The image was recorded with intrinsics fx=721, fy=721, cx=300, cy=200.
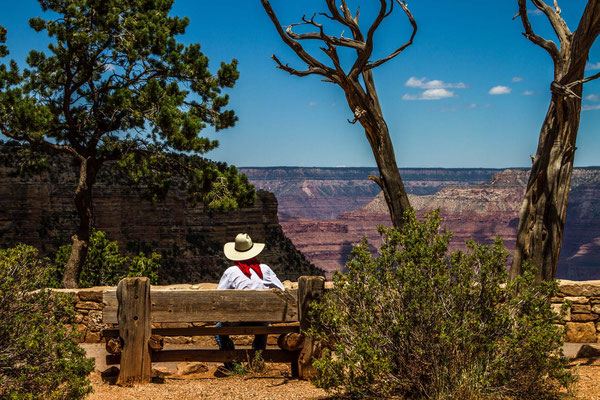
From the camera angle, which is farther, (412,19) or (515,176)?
(515,176)

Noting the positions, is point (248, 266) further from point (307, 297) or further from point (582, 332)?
point (582, 332)

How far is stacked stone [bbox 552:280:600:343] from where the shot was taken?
31.4 feet

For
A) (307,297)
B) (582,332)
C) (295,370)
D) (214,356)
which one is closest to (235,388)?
(214,356)

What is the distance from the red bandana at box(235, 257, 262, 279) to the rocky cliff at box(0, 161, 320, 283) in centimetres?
2788

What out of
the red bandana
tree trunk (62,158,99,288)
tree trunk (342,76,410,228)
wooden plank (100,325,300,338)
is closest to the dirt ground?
wooden plank (100,325,300,338)

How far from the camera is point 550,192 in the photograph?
8367 mm

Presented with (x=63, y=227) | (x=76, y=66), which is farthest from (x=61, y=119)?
(x=63, y=227)

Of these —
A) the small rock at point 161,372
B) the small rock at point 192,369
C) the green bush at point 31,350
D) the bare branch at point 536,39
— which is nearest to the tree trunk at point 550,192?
the bare branch at point 536,39

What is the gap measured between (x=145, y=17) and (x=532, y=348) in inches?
523

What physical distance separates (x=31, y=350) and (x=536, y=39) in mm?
6556

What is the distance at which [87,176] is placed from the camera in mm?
16047

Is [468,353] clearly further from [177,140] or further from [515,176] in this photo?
[515,176]

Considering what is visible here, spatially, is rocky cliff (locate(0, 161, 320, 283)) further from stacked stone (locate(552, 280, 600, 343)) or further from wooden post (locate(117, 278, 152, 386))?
wooden post (locate(117, 278, 152, 386))

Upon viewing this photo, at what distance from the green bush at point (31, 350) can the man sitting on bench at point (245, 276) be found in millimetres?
1767
